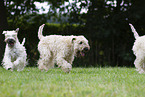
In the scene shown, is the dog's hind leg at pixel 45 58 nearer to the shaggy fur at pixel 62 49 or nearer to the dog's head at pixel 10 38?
the shaggy fur at pixel 62 49

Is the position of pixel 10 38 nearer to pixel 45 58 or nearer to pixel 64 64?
pixel 45 58

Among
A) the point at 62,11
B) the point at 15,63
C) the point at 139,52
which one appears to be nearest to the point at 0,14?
the point at 62,11

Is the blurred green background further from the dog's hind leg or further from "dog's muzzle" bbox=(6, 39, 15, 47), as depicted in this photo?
"dog's muzzle" bbox=(6, 39, 15, 47)

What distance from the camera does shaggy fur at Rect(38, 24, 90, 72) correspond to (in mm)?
5893

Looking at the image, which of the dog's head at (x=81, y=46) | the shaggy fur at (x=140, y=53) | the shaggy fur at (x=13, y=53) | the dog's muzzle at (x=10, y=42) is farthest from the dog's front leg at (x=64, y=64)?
the shaggy fur at (x=140, y=53)

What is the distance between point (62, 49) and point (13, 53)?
1.70 metres

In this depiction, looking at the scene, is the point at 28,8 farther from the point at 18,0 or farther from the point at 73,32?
the point at 73,32

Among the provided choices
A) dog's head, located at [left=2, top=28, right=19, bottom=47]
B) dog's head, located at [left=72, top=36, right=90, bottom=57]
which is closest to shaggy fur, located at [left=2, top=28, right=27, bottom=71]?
dog's head, located at [left=2, top=28, right=19, bottom=47]

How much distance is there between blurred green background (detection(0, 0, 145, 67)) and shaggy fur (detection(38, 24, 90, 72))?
10.3 feet

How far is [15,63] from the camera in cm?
673

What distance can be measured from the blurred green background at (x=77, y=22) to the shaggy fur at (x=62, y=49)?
124 inches

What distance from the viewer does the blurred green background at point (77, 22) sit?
33.5 feet

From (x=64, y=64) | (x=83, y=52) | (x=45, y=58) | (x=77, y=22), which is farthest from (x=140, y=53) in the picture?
(x=77, y=22)

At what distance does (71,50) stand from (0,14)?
550 cm
